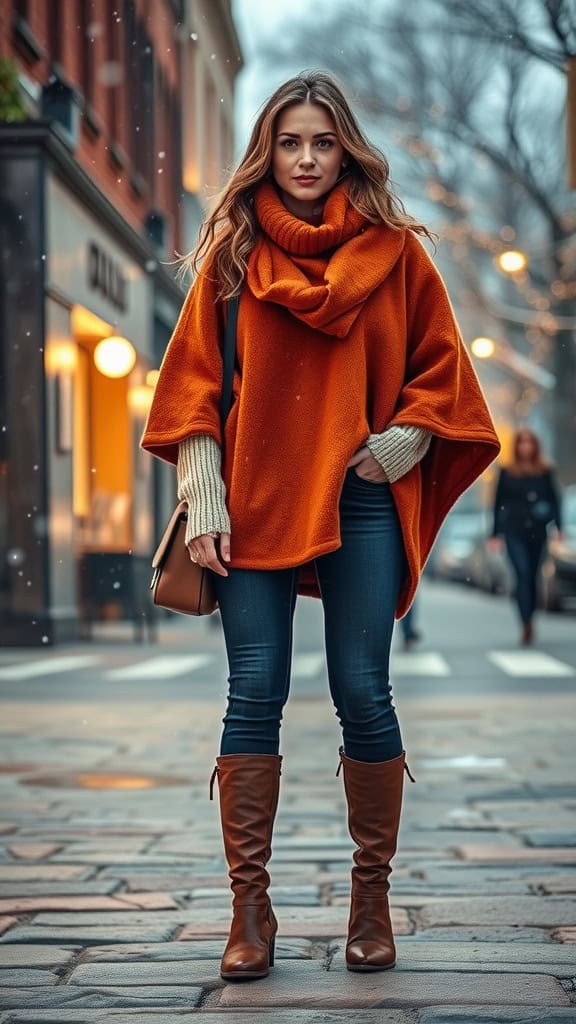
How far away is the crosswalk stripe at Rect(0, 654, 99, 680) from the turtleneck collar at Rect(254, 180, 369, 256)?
8.27m

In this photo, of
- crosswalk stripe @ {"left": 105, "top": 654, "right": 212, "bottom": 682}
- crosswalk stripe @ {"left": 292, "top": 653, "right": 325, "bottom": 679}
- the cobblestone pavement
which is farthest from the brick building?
the cobblestone pavement

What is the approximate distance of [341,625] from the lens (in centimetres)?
393

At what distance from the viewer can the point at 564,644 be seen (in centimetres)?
1513

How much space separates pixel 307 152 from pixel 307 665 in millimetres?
9364

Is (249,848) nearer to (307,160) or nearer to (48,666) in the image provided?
(307,160)

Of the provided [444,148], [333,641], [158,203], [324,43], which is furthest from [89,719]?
[444,148]

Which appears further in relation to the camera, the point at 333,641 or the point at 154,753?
the point at 154,753

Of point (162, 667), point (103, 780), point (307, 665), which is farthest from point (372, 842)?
point (307, 665)

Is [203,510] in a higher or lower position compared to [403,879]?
higher

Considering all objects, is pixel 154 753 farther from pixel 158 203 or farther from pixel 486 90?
pixel 486 90

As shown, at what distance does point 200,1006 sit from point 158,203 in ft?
15.4

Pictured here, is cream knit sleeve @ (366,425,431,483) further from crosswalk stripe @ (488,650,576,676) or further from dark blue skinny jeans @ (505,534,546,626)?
dark blue skinny jeans @ (505,534,546,626)

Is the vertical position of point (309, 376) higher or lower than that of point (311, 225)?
lower

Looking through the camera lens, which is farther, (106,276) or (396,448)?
(106,276)
